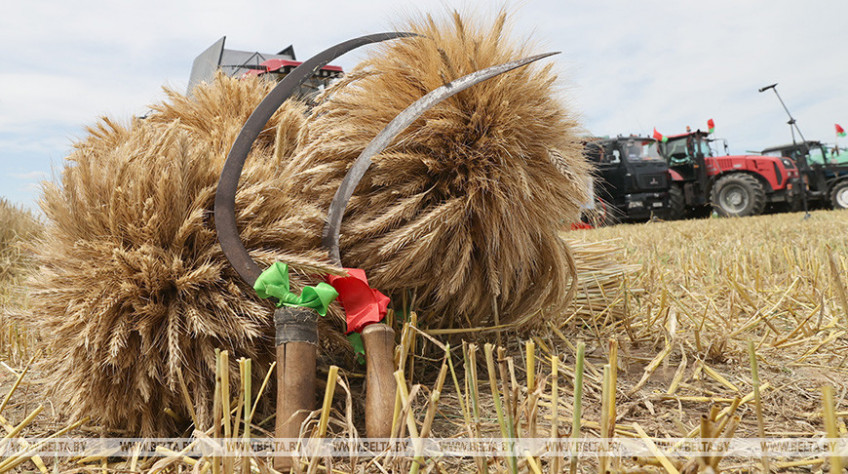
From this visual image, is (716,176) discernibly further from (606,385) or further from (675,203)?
(606,385)

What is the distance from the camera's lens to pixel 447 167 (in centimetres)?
107

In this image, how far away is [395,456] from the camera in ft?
2.51

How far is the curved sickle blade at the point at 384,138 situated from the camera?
3.22 feet

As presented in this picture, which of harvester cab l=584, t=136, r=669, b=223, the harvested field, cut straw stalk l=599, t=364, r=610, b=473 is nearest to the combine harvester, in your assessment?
harvester cab l=584, t=136, r=669, b=223

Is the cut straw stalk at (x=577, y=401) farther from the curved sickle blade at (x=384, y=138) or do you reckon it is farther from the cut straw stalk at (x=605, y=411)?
the curved sickle blade at (x=384, y=138)

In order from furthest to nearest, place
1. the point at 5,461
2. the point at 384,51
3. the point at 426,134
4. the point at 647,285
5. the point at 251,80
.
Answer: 1. the point at 647,285
2. the point at 251,80
3. the point at 384,51
4. the point at 426,134
5. the point at 5,461

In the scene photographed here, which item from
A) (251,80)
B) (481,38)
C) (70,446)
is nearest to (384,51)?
(481,38)

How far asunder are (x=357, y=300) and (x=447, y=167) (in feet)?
1.08

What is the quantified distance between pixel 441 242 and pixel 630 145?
34.4ft

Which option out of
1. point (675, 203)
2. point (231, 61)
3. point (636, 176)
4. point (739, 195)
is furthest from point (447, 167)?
point (739, 195)

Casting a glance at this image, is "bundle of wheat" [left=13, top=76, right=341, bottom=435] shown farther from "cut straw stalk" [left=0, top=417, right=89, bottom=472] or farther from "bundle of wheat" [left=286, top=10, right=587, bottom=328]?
"bundle of wheat" [left=286, top=10, right=587, bottom=328]

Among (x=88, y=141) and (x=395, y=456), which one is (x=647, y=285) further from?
(x=88, y=141)

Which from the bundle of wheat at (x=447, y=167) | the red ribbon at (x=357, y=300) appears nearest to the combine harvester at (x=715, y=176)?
the bundle of wheat at (x=447, y=167)

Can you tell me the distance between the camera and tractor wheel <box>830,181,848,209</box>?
1112 cm
